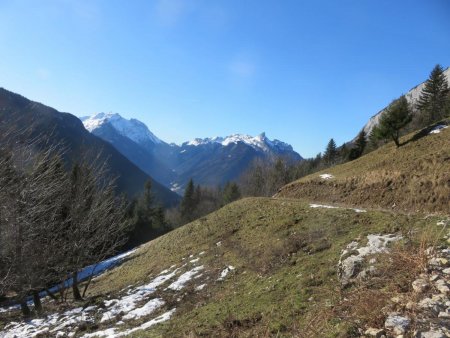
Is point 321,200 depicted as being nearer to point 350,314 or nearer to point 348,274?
point 348,274

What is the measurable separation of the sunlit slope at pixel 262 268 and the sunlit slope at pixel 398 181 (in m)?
7.37

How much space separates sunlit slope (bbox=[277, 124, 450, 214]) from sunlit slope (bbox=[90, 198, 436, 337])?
737 centimetres

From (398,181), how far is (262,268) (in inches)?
734

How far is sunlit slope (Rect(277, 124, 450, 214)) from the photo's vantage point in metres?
25.2

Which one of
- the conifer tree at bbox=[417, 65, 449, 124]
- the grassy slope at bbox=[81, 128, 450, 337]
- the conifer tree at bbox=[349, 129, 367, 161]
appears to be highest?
the conifer tree at bbox=[417, 65, 449, 124]

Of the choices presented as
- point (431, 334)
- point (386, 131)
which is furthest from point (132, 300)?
point (386, 131)

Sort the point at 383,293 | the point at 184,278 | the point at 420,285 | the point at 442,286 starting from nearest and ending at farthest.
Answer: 1. the point at 442,286
2. the point at 420,285
3. the point at 383,293
4. the point at 184,278

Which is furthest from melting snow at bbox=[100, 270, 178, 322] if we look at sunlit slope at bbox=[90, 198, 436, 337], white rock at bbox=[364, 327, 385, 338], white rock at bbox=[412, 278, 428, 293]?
white rock at bbox=[412, 278, 428, 293]

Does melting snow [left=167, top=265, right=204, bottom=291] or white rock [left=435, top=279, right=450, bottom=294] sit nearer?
white rock [left=435, top=279, right=450, bottom=294]

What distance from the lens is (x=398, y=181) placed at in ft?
97.0

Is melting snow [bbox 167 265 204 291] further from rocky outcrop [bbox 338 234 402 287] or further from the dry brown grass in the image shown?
the dry brown grass

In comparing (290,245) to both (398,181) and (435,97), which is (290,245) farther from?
(435,97)

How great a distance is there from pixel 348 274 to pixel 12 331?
18.6 metres

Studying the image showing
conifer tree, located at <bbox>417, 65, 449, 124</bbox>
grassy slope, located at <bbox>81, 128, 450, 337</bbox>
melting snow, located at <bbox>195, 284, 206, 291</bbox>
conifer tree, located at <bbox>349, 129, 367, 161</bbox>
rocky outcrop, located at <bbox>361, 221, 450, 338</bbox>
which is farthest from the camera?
conifer tree, located at <bbox>349, 129, 367, 161</bbox>
